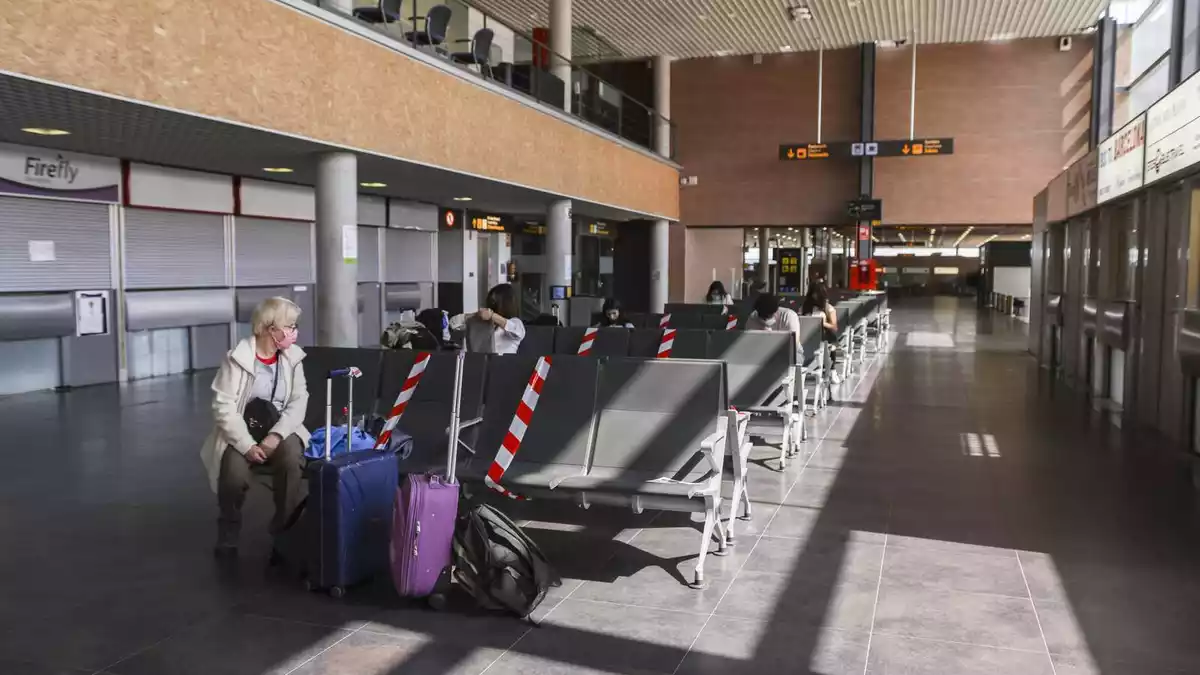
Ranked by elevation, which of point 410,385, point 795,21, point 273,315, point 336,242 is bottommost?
point 410,385

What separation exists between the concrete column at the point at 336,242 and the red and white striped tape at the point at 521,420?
16.5 feet

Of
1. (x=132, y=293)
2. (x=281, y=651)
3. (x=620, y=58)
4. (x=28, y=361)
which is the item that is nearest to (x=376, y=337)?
(x=132, y=293)

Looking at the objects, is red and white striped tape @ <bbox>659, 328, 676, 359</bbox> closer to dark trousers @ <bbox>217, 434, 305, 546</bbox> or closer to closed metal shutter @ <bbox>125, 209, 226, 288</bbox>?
dark trousers @ <bbox>217, 434, 305, 546</bbox>

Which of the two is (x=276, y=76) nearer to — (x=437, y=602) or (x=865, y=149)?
(x=437, y=602)

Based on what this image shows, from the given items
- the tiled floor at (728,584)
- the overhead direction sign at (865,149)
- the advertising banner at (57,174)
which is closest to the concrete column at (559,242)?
the advertising banner at (57,174)

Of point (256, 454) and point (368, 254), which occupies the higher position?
point (368, 254)

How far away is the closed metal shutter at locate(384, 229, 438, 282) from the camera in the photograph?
19047mm

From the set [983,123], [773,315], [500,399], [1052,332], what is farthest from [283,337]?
[983,123]

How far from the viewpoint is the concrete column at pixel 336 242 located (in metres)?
10.2

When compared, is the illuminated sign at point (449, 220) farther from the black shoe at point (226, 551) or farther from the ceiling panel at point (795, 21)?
the black shoe at point (226, 551)

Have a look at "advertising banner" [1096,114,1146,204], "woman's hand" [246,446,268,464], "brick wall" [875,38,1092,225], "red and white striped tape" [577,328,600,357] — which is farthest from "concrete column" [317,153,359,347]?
"brick wall" [875,38,1092,225]

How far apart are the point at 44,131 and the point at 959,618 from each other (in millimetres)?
9848

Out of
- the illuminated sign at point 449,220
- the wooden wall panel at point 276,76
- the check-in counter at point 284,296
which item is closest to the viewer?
the wooden wall panel at point 276,76

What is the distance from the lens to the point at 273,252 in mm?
15883
